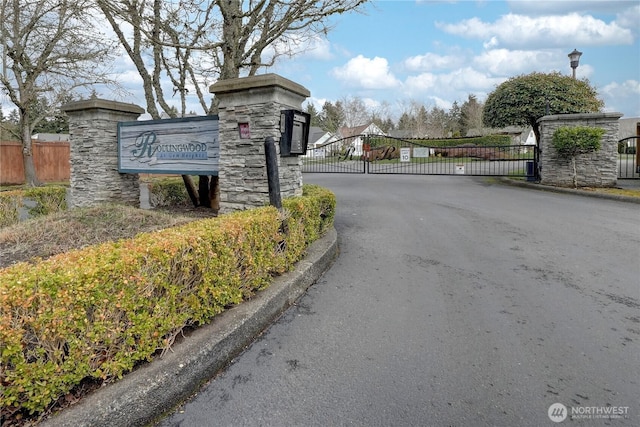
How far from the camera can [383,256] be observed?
16.2 ft

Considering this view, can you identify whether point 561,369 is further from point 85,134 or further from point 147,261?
point 85,134

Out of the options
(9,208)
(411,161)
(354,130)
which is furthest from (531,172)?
(354,130)

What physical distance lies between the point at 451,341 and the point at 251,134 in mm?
3260

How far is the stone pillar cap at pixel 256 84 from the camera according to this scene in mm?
4562

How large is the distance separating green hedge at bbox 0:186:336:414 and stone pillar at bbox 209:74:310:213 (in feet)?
5.79

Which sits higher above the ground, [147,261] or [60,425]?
[147,261]

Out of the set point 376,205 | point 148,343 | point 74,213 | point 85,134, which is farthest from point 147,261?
point 376,205

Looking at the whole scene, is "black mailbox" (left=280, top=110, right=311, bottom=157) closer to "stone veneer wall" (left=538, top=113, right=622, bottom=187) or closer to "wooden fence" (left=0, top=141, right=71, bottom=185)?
"stone veneer wall" (left=538, top=113, right=622, bottom=187)

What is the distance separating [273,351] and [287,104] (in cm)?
314

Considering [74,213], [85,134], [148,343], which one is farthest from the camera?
[85,134]

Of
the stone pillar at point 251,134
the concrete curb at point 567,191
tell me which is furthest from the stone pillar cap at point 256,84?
the concrete curb at point 567,191

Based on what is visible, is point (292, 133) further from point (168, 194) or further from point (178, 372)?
point (168, 194)

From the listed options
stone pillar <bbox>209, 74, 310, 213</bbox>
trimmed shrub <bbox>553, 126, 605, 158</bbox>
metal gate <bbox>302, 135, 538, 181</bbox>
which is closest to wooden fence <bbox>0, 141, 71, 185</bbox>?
metal gate <bbox>302, 135, 538, 181</bbox>

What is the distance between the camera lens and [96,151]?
22.2 feet
